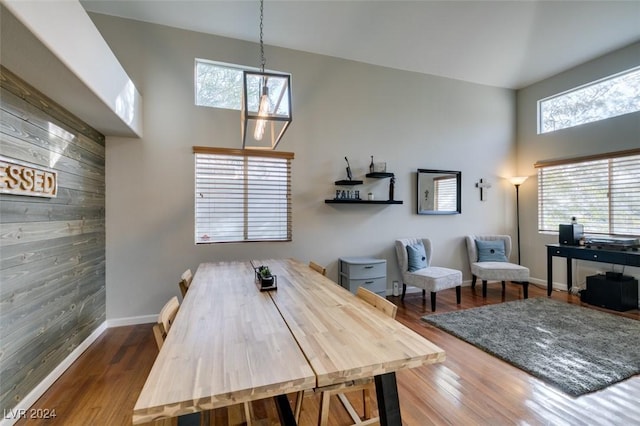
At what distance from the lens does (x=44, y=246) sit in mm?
2096

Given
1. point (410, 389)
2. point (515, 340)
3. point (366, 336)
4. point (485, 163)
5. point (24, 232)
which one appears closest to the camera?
point (366, 336)

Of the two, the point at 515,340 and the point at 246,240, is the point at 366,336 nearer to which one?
the point at 515,340

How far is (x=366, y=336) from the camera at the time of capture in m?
1.27

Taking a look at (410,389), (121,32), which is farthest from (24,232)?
(410,389)

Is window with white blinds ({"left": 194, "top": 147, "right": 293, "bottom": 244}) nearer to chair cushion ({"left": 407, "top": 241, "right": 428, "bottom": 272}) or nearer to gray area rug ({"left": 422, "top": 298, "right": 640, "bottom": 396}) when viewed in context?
chair cushion ({"left": 407, "top": 241, "right": 428, "bottom": 272})

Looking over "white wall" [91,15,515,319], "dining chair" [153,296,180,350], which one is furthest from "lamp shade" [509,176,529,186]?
"dining chair" [153,296,180,350]

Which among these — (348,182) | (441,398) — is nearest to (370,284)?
(348,182)

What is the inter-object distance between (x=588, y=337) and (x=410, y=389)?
214 cm

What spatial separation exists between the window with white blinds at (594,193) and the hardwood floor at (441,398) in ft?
9.24

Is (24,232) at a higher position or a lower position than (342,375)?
higher

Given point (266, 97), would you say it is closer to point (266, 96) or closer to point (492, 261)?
point (266, 96)

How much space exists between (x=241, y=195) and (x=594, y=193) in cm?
509

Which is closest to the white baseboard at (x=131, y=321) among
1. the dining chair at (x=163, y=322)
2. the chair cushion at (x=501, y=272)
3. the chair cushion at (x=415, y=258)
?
the dining chair at (x=163, y=322)

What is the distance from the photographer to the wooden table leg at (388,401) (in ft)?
3.82
